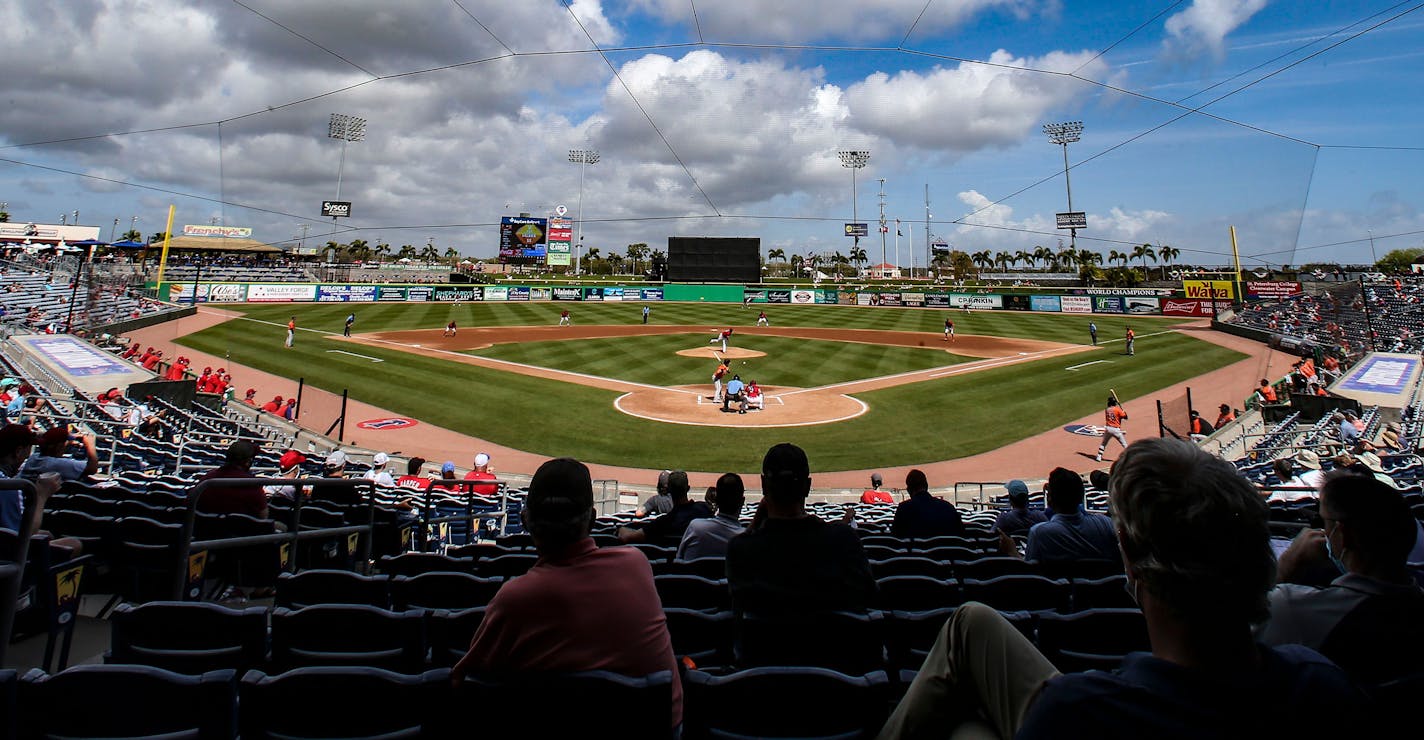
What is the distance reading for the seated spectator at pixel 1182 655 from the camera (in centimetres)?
138

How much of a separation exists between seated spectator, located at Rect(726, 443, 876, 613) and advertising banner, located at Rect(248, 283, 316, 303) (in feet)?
244

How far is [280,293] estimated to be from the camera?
65.1m

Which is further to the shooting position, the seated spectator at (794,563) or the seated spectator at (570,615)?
the seated spectator at (794,563)

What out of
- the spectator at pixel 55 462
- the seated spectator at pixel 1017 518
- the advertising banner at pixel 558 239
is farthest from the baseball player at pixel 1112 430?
the advertising banner at pixel 558 239

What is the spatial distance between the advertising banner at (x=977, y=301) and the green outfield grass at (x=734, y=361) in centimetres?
3272

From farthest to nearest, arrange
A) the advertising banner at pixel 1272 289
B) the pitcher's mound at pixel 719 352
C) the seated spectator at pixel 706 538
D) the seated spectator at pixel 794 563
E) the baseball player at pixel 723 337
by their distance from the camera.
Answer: the advertising banner at pixel 1272 289 < the pitcher's mound at pixel 719 352 < the baseball player at pixel 723 337 < the seated spectator at pixel 706 538 < the seated spectator at pixel 794 563

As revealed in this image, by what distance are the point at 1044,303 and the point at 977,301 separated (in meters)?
6.55

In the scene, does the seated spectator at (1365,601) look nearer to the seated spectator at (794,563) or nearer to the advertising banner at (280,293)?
the seated spectator at (794,563)

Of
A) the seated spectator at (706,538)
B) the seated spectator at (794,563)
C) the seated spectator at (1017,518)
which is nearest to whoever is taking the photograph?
the seated spectator at (794,563)

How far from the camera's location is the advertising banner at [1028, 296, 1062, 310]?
218 ft

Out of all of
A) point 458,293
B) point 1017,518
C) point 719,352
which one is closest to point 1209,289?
point 719,352

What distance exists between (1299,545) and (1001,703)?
11.1ft

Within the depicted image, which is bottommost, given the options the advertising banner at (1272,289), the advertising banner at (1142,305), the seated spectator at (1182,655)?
the seated spectator at (1182,655)

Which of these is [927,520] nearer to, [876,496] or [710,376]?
[876,496]
